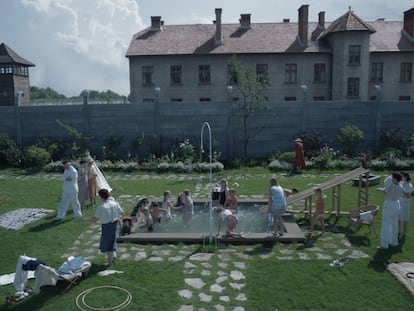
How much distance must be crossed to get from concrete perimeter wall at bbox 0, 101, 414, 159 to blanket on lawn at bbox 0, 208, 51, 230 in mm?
9060

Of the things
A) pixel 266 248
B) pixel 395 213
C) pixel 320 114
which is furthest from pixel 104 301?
pixel 320 114

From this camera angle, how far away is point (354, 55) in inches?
1215

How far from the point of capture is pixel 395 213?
8875mm

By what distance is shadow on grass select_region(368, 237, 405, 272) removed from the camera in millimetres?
8086

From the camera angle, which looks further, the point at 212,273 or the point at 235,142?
the point at 235,142

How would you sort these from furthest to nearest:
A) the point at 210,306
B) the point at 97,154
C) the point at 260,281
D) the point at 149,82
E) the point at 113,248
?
the point at 149,82 < the point at 97,154 < the point at 113,248 < the point at 260,281 < the point at 210,306

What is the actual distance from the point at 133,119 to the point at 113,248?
1354cm

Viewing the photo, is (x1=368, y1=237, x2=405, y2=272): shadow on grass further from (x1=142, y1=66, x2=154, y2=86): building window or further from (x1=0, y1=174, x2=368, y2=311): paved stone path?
(x1=142, y1=66, x2=154, y2=86): building window

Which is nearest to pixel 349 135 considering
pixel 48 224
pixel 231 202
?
pixel 231 202

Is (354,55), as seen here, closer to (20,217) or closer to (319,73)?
(319,73)

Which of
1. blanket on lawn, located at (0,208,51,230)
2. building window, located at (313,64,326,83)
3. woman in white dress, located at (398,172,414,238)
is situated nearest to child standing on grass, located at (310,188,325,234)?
woman in white dress, located at (398,172,414,238)

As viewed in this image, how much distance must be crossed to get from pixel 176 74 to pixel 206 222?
22.9 m

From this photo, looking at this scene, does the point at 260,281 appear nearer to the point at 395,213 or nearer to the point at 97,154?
the point at 395,213

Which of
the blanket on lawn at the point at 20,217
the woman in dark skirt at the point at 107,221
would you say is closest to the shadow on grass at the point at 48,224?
the blanket on lawn at the point at 20,217
